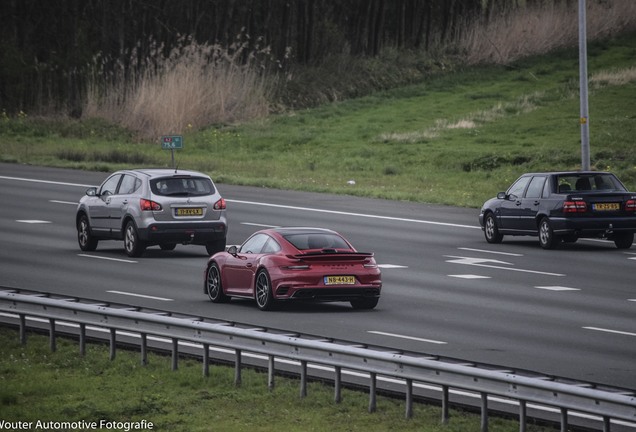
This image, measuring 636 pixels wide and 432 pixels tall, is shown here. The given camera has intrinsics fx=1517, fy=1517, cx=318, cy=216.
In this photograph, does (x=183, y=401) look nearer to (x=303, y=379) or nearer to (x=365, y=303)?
(x=303, y=379)

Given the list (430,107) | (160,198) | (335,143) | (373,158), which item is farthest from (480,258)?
(430,107)

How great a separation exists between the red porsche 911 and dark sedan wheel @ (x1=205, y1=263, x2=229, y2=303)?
18.5 inches

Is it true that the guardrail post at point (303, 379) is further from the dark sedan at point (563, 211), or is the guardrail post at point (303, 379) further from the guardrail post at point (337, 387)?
the dark sedan at point (563, 211)

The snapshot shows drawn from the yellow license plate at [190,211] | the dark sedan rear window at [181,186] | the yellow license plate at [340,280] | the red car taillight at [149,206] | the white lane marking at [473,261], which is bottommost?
the white lane marking at [473,261]

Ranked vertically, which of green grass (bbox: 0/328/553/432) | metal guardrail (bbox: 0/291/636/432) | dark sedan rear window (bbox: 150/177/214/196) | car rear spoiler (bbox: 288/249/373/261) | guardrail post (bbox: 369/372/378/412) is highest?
dark sedan rear window (bbox: 150/177/214/196)

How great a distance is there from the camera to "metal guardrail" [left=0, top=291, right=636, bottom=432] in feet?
38.9

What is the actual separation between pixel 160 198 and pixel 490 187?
62.1 ft

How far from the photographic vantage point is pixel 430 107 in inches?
2584

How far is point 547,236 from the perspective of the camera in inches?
1239

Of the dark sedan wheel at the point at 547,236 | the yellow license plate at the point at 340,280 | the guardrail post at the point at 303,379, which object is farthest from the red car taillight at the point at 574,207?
the guardrail post at the point at 303,379

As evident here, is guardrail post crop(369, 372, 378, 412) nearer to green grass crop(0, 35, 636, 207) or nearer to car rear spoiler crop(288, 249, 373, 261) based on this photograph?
car rear spoiler crop(288, 249, 373, 261)

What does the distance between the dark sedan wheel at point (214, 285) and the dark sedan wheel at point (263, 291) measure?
100cm

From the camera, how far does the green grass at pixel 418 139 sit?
4862cm

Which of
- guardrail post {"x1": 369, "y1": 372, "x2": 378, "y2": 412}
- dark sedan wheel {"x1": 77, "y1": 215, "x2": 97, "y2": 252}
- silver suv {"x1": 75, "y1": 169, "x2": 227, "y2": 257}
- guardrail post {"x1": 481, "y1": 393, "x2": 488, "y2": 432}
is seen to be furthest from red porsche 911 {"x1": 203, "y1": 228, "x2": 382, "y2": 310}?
dark sedan wheel {"x1": 77, "y1": 215, "x2": 97, "y2": 252}
